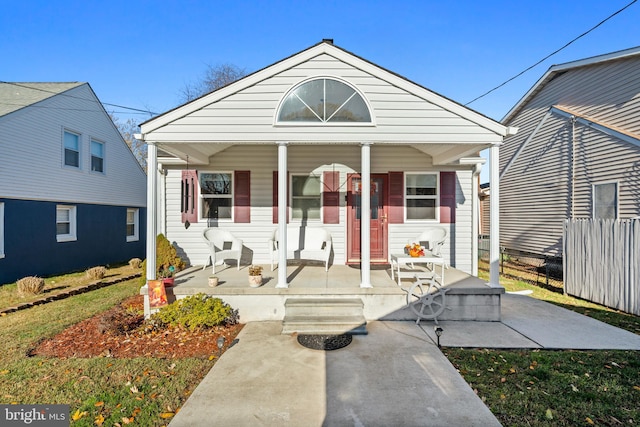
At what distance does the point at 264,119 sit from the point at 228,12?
726 cm

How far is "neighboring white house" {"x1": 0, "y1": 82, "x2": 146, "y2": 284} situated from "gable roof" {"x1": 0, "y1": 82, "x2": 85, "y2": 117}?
0.02 meters

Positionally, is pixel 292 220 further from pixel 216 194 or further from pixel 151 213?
pixel 151 213

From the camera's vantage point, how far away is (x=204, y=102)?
17.1 ft

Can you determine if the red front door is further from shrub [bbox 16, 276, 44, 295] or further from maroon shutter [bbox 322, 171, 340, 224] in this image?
shrub [bbox 16, 276, 44, 295]

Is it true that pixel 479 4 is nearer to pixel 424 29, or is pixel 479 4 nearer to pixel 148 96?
pixel 424 29

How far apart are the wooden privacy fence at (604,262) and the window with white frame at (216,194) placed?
7937mm

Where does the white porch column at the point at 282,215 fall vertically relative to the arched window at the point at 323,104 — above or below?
below

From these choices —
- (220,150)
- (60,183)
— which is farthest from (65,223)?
(220,150)

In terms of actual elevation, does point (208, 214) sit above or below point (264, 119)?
below

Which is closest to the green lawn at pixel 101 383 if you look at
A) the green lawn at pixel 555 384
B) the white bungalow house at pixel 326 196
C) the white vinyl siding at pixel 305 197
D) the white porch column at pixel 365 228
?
the white porch column at pixel 365 228

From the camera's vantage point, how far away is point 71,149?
399 inches

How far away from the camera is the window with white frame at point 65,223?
31.9ft

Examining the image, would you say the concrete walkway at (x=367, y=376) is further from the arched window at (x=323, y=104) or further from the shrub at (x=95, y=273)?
the shrub at (x=95, y=273)

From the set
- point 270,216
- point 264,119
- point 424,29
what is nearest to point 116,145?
point 270,216
